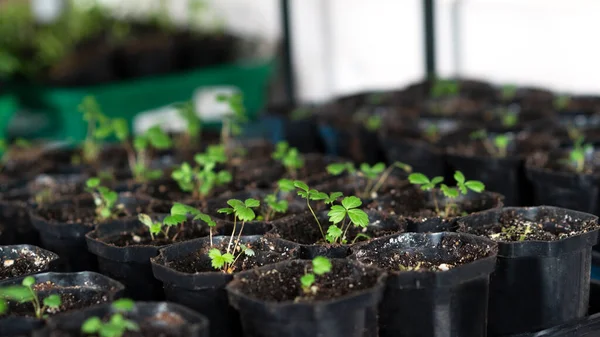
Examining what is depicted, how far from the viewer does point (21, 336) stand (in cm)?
168

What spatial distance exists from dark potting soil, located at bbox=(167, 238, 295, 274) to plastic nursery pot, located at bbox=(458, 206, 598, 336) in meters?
0.57

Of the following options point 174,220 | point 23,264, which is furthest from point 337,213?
point 23,264

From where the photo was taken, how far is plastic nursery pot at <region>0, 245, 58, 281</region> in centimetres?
208

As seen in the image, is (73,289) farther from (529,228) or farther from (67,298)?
(529,228)

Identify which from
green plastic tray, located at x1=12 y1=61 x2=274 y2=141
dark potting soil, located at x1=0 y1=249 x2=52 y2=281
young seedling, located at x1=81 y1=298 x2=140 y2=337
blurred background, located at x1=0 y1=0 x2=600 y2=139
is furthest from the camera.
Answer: green plastic tray, located at x1=12 y1=61 x2=274 y2=141

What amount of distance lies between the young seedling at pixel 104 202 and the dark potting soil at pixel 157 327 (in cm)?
86

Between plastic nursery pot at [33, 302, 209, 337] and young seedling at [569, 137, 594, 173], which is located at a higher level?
young seedling at [569, 137, 594, 173]

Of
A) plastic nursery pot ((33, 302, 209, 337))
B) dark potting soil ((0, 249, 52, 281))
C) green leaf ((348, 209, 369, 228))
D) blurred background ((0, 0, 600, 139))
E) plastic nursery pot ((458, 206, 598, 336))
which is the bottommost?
plastic nursery pot ((458, 206, 598, 336))

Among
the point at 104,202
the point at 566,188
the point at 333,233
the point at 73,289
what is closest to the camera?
the point at 73,289

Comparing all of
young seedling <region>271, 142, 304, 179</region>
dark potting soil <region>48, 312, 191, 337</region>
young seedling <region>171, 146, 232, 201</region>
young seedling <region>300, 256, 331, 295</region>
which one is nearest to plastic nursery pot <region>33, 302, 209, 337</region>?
dark potting soil <region>48, 312, 191, 337</region>

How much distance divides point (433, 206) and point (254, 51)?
3.70 meters

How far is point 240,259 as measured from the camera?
2039mm

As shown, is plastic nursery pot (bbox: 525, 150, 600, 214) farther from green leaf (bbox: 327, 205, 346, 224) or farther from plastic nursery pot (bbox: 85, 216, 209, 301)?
plastic nursery pot (bbox: 85, 216, 209, 301)

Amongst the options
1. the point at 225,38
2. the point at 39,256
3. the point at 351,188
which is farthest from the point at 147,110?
the point at 39,256
